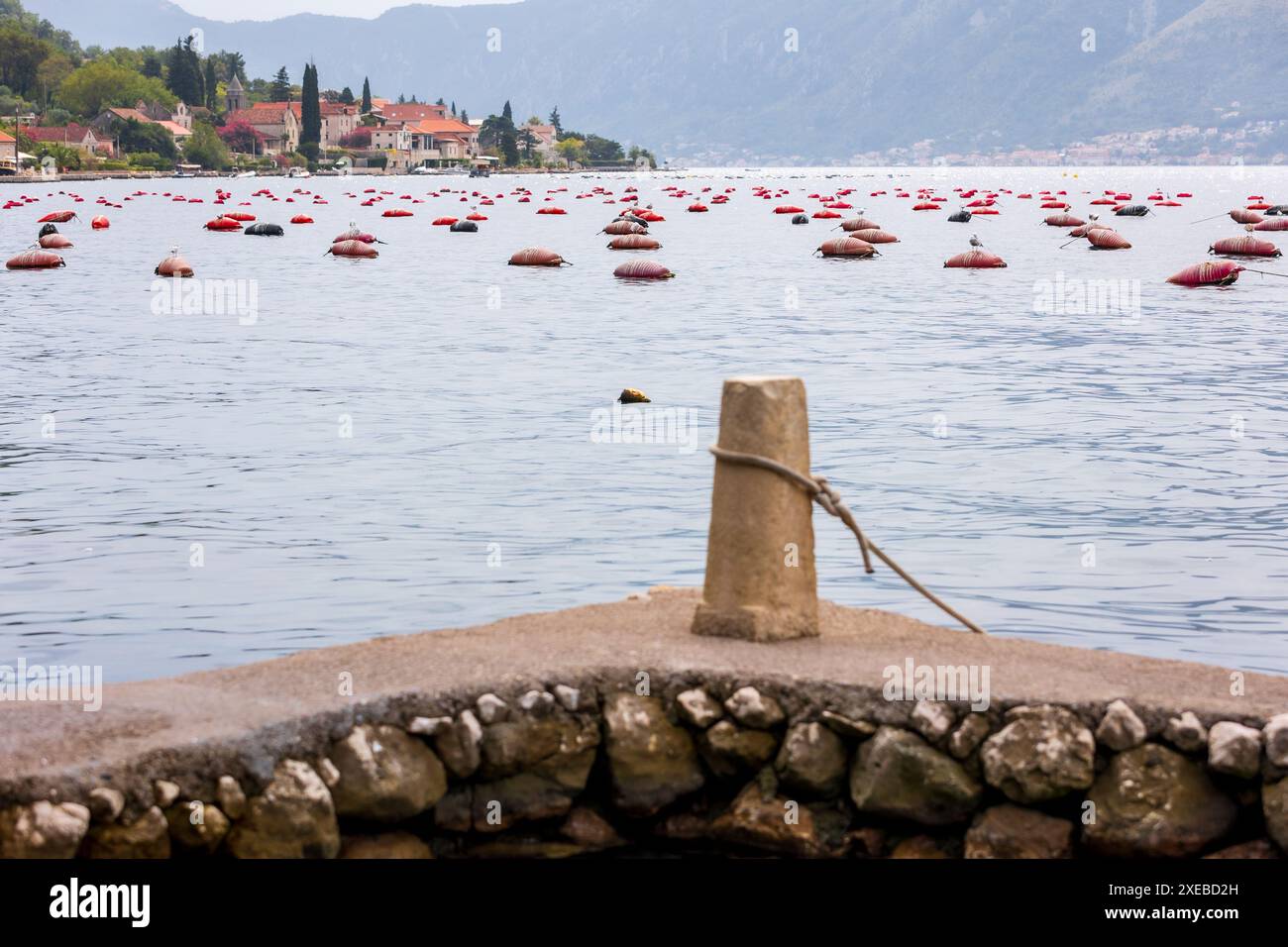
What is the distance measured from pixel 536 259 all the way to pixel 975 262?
14.9 meters

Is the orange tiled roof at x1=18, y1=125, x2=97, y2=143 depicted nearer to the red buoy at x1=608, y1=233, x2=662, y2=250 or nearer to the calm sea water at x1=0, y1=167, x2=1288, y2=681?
the red buoy at x1=608, y1=233, x2=662, y2=250

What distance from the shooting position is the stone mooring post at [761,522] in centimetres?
935

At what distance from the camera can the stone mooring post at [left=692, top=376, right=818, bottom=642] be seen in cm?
935

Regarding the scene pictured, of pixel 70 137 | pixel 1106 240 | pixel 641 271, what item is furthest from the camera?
pixel 70 137

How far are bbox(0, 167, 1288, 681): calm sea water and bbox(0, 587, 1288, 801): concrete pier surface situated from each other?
2.55m

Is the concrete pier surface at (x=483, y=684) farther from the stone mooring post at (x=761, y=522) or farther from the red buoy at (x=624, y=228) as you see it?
the red buoy at (x=624, y=228)

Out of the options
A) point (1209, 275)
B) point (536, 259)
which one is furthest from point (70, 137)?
point (1209, 275)

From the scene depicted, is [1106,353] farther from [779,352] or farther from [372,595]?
[372,595]

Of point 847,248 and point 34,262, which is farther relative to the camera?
point 847,248

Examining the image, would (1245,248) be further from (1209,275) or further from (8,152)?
(8,152)

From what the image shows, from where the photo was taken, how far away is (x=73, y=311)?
4138cm

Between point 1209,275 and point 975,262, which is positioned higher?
point 975,262

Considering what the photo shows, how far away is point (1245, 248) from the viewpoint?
5822cm

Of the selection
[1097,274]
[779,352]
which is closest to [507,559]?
[779,352]
